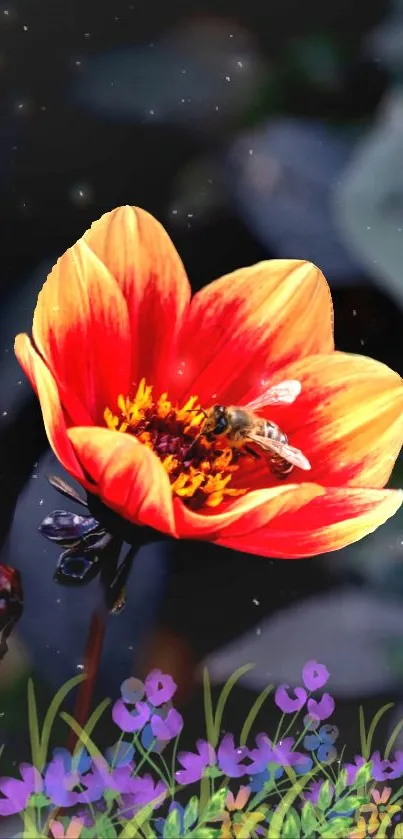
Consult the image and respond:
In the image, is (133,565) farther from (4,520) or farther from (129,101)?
(129,101)

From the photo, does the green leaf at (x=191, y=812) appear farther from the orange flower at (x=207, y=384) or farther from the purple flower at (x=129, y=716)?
the orange flower at (x=207, y=384)

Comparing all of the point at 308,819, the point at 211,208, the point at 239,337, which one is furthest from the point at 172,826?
the point at 211,208

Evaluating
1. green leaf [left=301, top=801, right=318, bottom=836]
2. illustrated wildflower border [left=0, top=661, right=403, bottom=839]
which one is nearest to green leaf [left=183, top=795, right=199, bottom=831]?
illustrated wildflower border [left=0, top=661, right=403, bottom=839]

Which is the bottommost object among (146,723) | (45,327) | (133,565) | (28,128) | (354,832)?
(354,832)

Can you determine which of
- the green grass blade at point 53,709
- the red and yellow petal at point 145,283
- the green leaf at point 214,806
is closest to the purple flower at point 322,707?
the green leaf at point 214,806

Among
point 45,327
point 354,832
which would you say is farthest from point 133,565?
point 354,832
